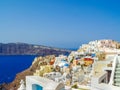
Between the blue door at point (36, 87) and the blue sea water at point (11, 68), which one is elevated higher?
the blue door at point (36, 87)

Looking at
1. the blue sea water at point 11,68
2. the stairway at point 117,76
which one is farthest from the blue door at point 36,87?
the blue sea water at point 11,68

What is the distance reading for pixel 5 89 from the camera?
38.6 metres

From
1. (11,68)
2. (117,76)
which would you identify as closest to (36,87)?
(117,76)

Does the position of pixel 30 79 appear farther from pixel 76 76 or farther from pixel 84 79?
pixel 76 76

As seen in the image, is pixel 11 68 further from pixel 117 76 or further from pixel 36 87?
pixel 36 87

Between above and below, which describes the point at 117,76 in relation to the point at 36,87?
above

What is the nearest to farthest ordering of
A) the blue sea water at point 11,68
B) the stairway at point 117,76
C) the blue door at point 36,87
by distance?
the blue door at point 36,87
the stairway at point 117,76
the blue sea water at point 11,68

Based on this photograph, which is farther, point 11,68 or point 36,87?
point 11,68

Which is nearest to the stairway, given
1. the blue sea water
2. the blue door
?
the blue door

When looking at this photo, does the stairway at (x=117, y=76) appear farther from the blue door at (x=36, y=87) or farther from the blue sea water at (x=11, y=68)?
the blue sea water at (x=11, y=68)

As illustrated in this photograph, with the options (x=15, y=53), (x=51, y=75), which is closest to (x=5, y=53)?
(x=15, y=53)

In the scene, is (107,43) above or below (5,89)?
above

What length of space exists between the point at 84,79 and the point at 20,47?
16182 centimetres

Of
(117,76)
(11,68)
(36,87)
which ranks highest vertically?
(117,76)
